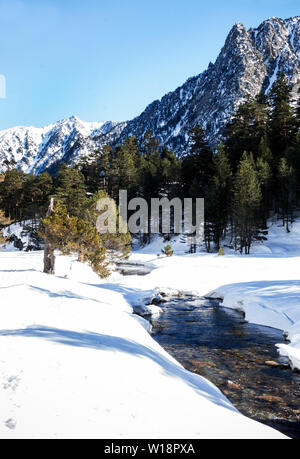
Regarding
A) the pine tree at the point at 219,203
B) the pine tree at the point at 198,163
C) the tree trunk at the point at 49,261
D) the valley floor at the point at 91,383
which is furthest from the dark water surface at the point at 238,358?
the pine tree at the point at 198,163

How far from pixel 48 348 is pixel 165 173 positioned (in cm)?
5404

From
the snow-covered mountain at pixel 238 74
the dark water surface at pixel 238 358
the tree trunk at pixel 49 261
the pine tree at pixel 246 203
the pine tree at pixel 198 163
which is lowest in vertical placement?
the dark water surface at pixel 238 358

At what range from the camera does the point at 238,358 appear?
8.57 meters

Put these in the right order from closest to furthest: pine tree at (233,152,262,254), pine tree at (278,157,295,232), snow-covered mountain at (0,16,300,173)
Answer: pine tree at (233,152,262,254)
pine tree at (278,157,295,232)
snow-covered mountain at (0,16,300,173)

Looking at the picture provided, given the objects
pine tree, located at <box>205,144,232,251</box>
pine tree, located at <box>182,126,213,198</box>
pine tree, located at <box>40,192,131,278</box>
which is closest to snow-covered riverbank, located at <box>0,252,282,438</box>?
pine tree, located at <box>40,192,131,278</box>

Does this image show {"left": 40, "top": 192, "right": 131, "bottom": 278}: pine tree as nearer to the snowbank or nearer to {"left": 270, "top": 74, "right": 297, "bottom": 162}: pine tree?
the snowbank

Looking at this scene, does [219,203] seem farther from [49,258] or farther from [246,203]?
[49,258]

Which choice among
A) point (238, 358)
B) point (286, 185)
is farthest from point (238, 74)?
point (238, 358)

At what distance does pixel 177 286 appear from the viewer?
2152cm

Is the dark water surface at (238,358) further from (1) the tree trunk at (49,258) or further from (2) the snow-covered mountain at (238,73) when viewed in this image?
(2) the snow-covered mountain at (238,73)

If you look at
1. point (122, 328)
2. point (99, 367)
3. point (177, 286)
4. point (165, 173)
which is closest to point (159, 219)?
point (165, 173)

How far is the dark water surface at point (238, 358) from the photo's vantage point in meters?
5.79

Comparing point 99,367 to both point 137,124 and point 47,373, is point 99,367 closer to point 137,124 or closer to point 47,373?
point 47,373

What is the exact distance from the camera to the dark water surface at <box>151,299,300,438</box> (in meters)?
5.79
